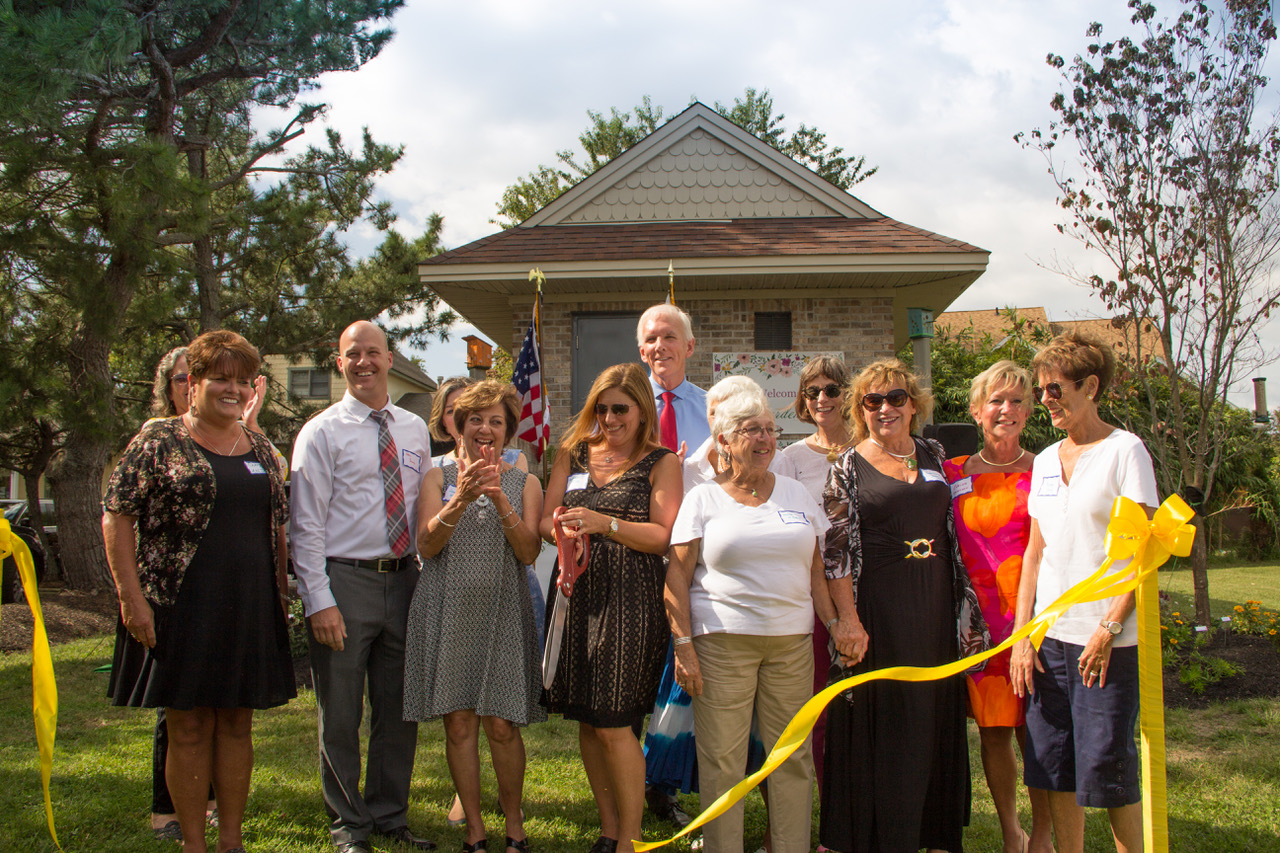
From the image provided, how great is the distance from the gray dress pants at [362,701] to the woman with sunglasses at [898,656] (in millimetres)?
1862

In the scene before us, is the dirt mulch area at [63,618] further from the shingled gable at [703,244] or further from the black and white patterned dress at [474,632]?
the black and white patterned dress at [474,632]

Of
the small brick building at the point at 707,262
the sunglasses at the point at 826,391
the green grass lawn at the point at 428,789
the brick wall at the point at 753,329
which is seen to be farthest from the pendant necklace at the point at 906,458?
the brick wall at the point at 753,329

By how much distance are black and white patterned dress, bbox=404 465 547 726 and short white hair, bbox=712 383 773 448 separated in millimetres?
991

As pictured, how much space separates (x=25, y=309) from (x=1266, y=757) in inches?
486

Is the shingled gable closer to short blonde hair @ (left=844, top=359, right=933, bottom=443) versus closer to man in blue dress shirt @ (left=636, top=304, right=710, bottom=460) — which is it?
man in blue dress shirt @ (left=636, top=304, right=710, bottom=460)

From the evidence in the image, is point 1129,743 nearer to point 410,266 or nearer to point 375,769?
point 375,769

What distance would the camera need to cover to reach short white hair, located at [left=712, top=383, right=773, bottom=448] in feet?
10.3

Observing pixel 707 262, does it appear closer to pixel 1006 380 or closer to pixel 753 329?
pixel 753 329

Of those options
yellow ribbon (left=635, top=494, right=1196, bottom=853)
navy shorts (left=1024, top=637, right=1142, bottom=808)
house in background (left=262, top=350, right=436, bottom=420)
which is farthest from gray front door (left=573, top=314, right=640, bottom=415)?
house in background (left=262, top=350, right=436, bottom=420)

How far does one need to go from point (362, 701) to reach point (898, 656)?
89.8 inches

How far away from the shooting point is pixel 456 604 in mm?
3498

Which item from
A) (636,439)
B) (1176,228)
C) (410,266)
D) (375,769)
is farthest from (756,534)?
(410,266)

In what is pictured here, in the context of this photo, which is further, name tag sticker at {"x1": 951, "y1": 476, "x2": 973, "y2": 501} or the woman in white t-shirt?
name tag sticker at {"x1": 951, "y1": 476, "x2": 973, "y2": 501}

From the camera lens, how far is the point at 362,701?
369 centimetres
